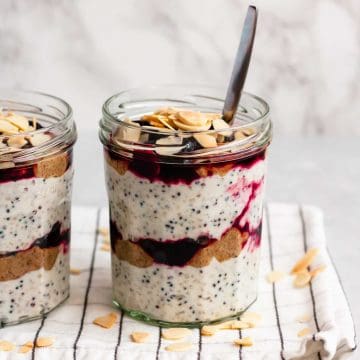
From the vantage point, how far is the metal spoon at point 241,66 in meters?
1.08

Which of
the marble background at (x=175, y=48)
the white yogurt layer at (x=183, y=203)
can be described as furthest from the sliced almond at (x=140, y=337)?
the marble background at (x=175, y=48)

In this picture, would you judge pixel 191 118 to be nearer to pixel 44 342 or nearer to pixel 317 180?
pixel 44 342

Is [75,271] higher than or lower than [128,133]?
lower

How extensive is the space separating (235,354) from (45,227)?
0.27 meters

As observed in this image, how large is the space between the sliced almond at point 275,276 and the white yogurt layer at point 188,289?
0.34ft

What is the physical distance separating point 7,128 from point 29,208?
0.10 metres

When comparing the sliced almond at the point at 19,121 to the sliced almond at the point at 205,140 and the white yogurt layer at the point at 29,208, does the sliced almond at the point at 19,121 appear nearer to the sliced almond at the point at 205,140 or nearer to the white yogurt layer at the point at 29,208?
the white yogurt layer at the point at 29,208

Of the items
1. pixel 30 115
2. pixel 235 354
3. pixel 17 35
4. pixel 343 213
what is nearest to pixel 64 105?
pixel 30 115

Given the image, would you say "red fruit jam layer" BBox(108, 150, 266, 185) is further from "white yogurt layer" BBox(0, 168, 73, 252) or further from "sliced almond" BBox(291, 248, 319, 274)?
"sliced almond" BBox(291, 248, 319, 274)

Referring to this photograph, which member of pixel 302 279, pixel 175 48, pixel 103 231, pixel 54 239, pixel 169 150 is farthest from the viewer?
pixel 175 48

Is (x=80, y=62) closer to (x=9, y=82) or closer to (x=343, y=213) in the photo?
(x=9, y=82)

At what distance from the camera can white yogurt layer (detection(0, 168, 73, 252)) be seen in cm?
107

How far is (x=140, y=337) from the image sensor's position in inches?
43.3

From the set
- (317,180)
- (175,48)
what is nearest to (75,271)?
(317,180)
